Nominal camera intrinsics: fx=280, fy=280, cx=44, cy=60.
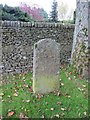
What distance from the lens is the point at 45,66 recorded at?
19.9 feet

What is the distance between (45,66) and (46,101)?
2.60 ft

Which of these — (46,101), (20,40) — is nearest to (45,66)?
(46,101)

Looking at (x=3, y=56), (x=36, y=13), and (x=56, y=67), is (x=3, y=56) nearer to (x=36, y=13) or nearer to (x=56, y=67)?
(x=56, y=67)

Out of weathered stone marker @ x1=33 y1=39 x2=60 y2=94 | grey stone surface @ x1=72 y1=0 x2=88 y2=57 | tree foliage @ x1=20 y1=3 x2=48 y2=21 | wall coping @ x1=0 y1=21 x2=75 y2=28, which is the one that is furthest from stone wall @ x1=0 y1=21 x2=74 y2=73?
tree foliage @ x1=20 y1=3 x2=48 y2=21

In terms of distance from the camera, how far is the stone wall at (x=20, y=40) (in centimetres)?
835

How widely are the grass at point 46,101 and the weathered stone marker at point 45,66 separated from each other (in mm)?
187

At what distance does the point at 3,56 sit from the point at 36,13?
28.0 feet

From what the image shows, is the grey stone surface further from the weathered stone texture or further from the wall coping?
the wall coping

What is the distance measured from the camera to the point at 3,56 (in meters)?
8.39

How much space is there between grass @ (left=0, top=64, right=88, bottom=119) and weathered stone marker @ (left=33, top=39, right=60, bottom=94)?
0.61 ft

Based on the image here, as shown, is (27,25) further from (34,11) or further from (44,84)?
(34,11)

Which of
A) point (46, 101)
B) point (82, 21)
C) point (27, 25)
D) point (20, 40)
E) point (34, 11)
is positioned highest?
point (34, 11)

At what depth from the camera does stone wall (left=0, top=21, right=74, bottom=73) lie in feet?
Answer: 27.4

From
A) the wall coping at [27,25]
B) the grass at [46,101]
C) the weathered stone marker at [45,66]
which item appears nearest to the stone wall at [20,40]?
the wall coping at [27,25]
